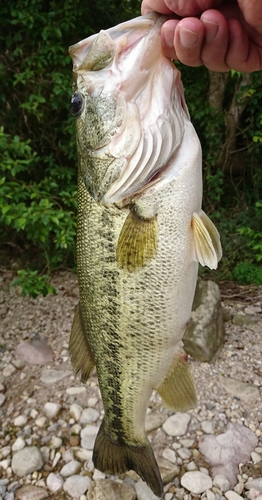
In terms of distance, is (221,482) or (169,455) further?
(169,455)

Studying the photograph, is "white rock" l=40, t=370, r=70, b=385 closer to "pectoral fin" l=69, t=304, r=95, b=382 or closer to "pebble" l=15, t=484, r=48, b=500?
"pebble" l=15, t=484, r=48, b=500

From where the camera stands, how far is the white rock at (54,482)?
2.88 metres

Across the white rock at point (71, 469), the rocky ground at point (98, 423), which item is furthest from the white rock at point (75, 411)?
the white rock at point (71, 469)

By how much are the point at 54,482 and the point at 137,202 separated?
2.21 metres

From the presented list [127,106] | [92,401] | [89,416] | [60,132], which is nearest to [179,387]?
[127,106]

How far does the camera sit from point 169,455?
3.04 m

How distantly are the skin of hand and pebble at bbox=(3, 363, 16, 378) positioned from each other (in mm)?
3052

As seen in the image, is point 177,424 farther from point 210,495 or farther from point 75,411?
point 75,411

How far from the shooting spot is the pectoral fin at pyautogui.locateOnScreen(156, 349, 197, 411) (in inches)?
72.0

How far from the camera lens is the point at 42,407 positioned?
350cm

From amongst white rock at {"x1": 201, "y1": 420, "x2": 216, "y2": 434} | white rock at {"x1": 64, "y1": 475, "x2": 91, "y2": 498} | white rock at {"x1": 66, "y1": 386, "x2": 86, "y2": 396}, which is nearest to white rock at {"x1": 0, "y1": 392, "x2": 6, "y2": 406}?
white rock at {"x1": 66, "y1": 386, "x2": 86, "y2": 396}

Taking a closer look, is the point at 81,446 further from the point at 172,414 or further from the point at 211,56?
the point at 211,56

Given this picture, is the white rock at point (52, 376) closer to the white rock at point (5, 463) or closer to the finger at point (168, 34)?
the white rock at point (5, 463)

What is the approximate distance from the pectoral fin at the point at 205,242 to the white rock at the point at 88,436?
2138 mm
